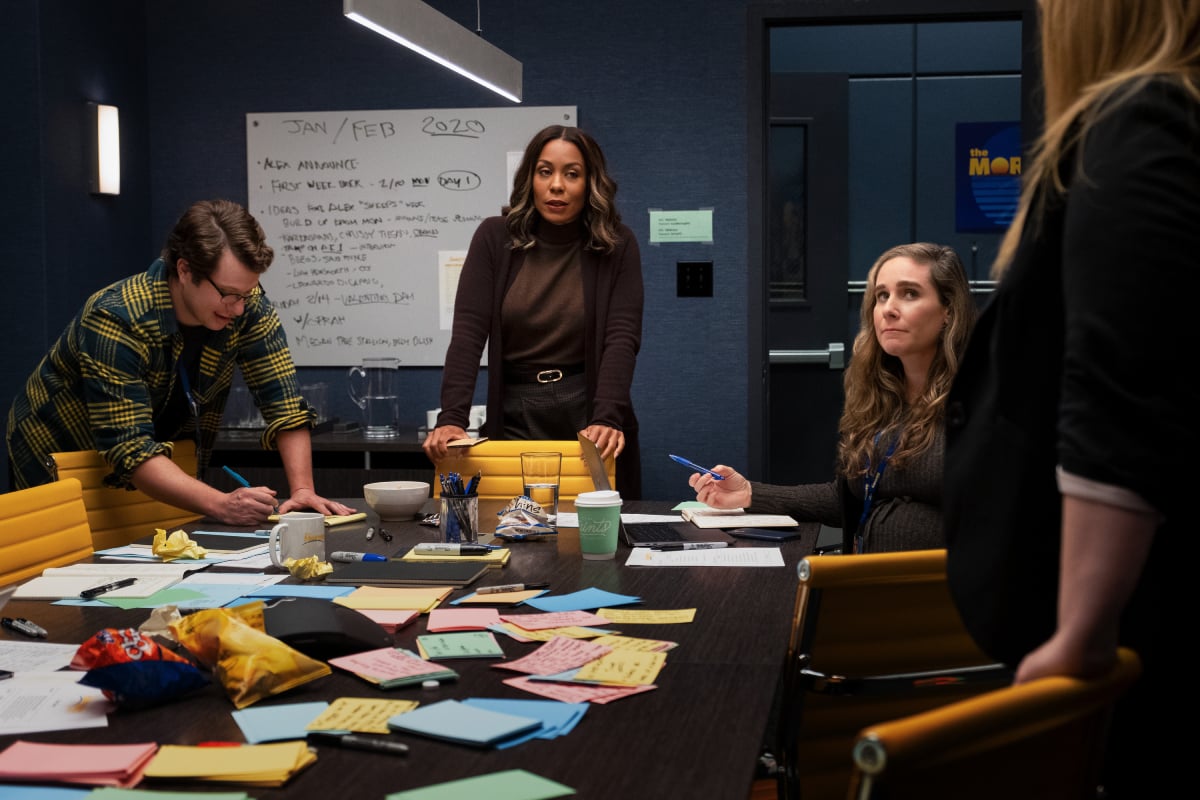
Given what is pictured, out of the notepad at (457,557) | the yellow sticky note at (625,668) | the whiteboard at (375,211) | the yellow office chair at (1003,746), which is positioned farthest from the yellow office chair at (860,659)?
the whiteboard at (375,211)

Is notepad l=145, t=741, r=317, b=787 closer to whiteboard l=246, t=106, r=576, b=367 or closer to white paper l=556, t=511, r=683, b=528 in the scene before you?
white paper l=556, t=511, r=683, b=528

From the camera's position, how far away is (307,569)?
1963mm

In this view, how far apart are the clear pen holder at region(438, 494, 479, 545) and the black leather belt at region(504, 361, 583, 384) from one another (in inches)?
37.6

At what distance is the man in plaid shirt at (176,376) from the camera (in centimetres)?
255

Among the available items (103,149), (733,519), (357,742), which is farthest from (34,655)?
(103,149)

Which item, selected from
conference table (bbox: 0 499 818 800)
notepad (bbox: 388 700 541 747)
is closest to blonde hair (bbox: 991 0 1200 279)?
conference table (bbox: 0 499 818 800)

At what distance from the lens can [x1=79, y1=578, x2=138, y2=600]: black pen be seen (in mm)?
1842

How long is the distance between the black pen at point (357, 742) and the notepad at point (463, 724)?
1.3 inches

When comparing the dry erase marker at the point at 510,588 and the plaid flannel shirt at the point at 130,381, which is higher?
the plaid flannel shirt at the point at 130,381

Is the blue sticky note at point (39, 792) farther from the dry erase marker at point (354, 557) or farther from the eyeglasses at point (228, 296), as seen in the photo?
the eyeglasses at point (228, 296)

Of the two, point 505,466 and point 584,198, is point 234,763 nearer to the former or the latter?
point 505,466

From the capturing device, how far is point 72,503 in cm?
238

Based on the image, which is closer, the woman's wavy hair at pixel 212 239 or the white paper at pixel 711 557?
the white paper at pixel 711 557

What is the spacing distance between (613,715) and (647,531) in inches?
45.2
